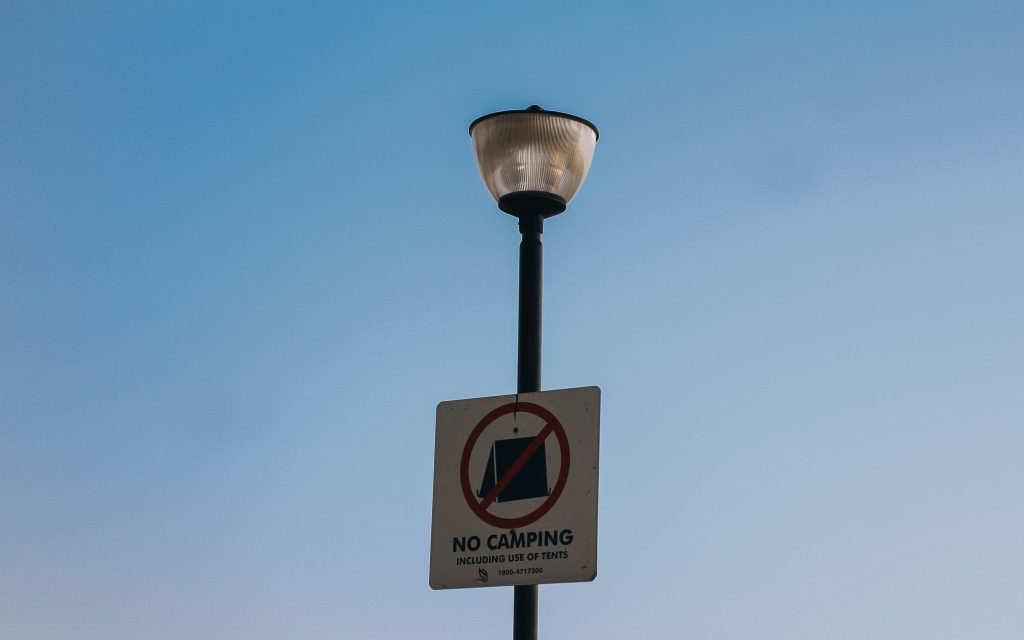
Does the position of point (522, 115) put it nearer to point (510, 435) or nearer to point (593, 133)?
point (593, 133)

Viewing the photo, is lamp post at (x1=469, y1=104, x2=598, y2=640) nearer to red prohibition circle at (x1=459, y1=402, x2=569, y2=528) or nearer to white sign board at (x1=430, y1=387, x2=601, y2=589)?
red prohibition circle at (x1=459, y1=402, x2=569, y2=528)

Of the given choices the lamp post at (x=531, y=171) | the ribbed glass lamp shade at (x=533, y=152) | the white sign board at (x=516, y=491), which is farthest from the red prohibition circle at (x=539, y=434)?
the ribbed glass lamp shade at (x=533, y=152)

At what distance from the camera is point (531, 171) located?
1050 cm

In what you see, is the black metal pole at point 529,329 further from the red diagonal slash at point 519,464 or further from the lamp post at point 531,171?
the red diagonal slash at point 519,464

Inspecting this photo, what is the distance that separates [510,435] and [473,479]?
304 mm

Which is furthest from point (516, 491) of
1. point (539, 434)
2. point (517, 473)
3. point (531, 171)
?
point (531, 171)

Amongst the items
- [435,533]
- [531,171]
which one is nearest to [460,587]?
[435,533]

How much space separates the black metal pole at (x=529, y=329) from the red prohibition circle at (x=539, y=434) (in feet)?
0.56

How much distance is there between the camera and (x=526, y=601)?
9.72 m

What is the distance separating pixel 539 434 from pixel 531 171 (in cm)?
154

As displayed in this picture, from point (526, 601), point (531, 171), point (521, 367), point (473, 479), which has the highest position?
point (531, 171)

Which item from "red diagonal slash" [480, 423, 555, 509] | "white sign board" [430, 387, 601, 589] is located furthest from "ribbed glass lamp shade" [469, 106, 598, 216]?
"red diagonal slash" [480, 423, 555, 509]

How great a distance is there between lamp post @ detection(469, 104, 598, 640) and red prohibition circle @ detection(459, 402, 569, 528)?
0.92 ft

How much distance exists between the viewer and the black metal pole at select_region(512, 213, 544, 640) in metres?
9.72
